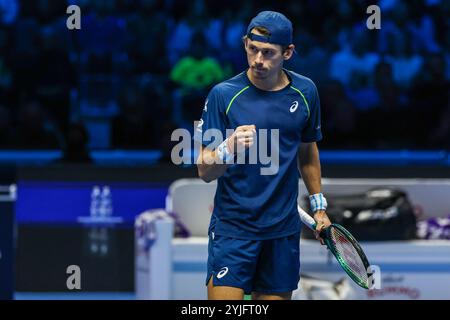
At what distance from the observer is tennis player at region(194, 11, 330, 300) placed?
4.81 meters

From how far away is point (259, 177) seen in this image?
4.88m

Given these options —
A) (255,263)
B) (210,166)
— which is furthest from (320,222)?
(210,166)

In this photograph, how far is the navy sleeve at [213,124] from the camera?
189 inches

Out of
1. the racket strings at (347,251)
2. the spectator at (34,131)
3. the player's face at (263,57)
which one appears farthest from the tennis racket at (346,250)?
the spectator at (34,131)

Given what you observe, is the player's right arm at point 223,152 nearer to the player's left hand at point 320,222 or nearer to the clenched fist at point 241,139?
the clenched fist at point 241,139

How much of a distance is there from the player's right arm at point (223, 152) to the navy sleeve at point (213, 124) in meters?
0.04

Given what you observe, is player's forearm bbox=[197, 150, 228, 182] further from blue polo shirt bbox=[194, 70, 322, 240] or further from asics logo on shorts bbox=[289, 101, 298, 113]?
asics logo on shorts bbox=[289, 101, 298, 113]

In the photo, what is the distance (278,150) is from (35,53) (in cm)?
639

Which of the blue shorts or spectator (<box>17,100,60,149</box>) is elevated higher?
spectator (<box>17,100,60,149</box>)

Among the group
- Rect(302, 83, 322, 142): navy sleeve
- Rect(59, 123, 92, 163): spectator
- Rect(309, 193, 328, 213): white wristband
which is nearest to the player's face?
Rect(302, 83, 322, 142): navy sleeve

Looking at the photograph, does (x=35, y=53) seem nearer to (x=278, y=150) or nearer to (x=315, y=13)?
(x=315, y=13)

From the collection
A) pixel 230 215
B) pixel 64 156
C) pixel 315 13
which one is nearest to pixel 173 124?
pixel 64 156

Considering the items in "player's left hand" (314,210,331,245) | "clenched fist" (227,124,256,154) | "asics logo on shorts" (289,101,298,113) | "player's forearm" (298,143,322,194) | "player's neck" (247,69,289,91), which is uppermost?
"player's neck" (247,69,289,91)
